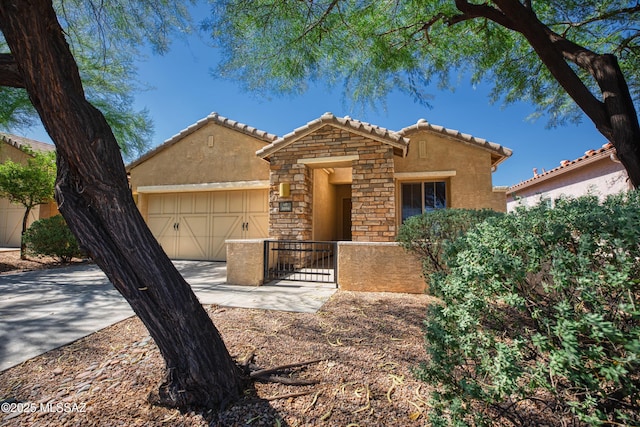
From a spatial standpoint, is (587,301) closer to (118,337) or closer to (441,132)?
(118,337)

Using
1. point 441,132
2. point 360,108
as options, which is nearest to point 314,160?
point 360,108

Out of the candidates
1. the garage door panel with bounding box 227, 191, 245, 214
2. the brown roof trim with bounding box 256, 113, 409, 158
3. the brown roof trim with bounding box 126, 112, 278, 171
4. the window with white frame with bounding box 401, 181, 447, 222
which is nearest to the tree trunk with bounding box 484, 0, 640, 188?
the brown roof trim with bounding box 256, 113, 409, 158

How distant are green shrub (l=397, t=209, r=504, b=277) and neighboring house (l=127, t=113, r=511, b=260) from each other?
2257 millimetres

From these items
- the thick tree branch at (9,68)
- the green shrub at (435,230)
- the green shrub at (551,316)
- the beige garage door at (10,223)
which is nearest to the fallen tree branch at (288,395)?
the green shrub at (551,316)

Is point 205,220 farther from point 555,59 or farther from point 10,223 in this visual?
point 10,223

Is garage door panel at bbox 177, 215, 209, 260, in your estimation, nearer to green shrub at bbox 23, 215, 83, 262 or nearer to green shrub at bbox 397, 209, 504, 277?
green shrub at bbox 23, 215, 83, 262

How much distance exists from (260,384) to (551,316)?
2.00 m

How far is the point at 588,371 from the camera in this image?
101 centimetres

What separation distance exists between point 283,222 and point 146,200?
6.53 m

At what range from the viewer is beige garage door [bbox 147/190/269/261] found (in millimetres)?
8961

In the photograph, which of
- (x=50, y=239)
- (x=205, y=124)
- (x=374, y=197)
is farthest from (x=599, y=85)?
(x=50, y=239)

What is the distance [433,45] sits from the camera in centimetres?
514

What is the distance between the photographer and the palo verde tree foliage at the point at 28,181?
8.05 m

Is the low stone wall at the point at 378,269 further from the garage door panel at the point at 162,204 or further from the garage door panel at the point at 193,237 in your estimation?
the garage door panel at the point at 162,204
